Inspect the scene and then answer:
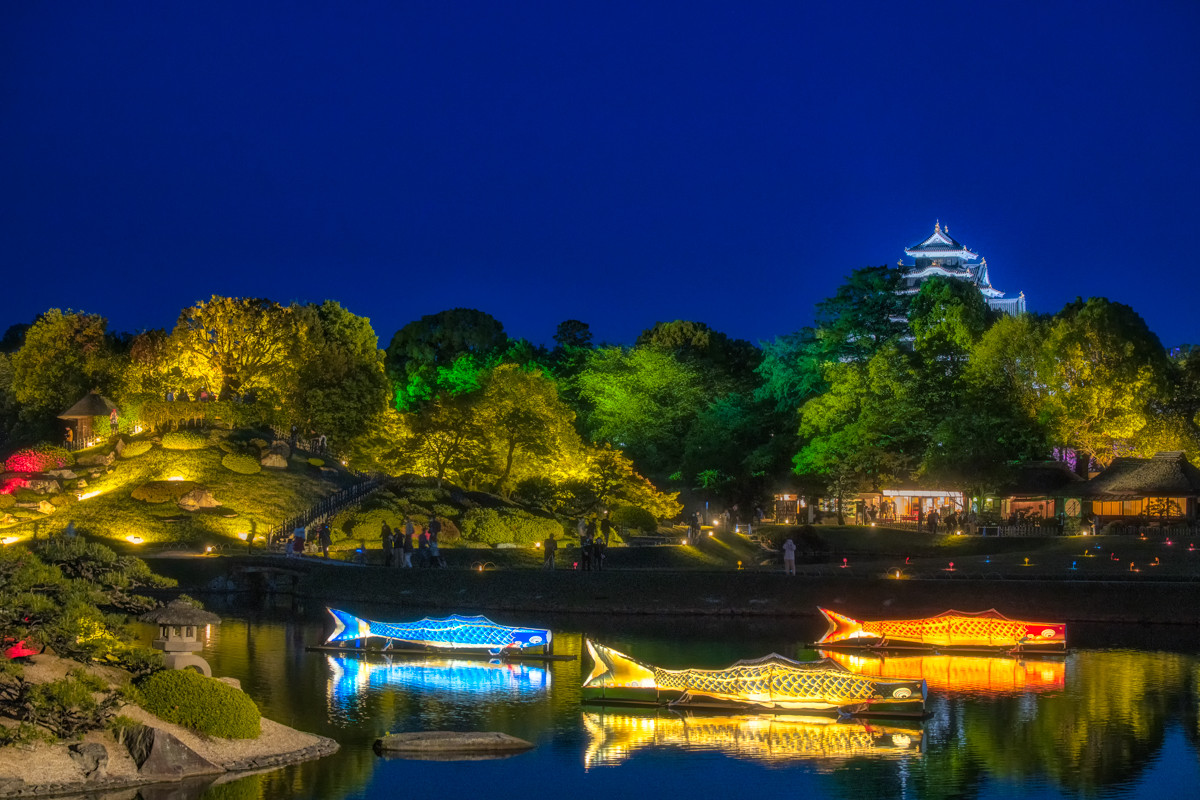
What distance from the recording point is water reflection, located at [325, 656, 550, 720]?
922 inches

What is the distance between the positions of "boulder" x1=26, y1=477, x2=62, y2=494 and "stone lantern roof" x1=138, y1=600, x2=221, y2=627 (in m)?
45.0

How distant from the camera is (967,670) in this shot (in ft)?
90.2

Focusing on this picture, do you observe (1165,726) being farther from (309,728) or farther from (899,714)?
(309,728)

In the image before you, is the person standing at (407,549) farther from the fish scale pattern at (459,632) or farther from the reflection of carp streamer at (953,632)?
the reflection of carp streamer at (953,632)

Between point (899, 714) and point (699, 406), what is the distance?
63.6 meters

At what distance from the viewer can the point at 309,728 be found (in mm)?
20000

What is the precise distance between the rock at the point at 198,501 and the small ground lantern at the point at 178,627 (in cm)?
3997

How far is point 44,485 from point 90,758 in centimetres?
4855

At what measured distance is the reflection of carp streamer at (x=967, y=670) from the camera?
25.1 m

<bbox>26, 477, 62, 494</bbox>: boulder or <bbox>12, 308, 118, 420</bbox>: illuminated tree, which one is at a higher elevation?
<bbox>12, 308, 118, 420</bbox>: illuminated tree

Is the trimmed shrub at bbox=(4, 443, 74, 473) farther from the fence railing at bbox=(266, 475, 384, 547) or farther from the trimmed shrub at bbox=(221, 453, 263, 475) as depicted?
the fence railing at bbox=(266, 475, 384, 547)

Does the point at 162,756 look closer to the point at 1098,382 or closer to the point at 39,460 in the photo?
the point at 39,460

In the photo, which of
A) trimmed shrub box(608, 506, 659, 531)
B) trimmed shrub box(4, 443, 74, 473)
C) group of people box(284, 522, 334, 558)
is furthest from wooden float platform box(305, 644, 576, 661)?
trimmed shrub box(4, 443, 74, 473)

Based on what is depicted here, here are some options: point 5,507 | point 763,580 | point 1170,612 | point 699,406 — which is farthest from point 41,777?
point 699,406
